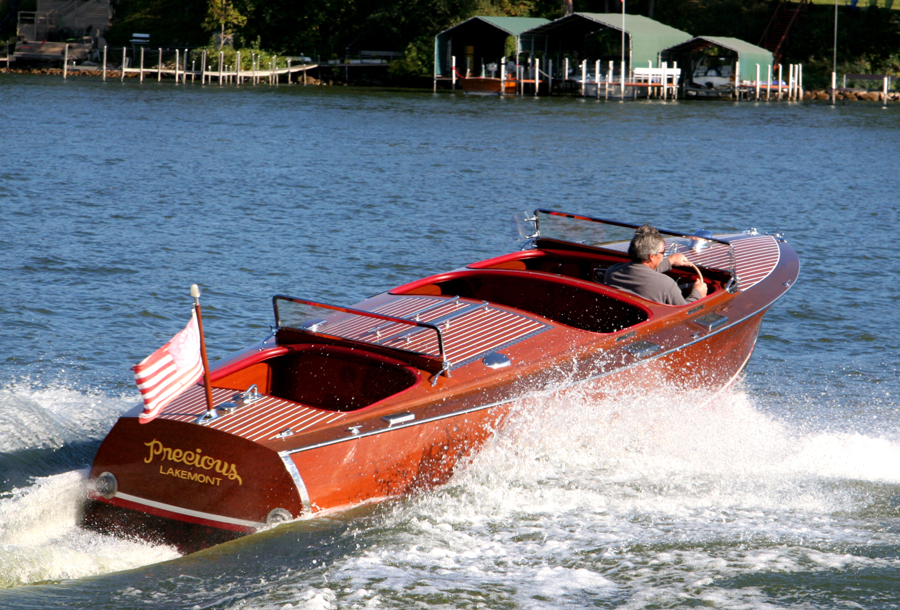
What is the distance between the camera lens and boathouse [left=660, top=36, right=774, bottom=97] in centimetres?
4784

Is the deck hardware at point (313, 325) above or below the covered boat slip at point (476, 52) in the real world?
below


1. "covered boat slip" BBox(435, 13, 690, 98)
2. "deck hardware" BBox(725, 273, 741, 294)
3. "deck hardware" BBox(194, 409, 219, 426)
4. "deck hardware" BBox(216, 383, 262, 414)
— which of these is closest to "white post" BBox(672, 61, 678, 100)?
"covered boat slip" BBox(435, 13, 690, 98)

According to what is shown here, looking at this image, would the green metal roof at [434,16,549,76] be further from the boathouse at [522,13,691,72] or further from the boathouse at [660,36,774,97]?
the boathouse at [660,36,774,97]

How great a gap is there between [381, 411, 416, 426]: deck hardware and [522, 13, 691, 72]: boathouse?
141 ft

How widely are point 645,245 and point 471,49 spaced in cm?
4855

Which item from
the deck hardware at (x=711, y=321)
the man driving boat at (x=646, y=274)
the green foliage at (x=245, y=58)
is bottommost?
the deck hardware at (x=711, y=321)

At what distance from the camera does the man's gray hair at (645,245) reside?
22.4ft

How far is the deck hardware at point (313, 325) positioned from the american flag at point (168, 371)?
125 centimetres

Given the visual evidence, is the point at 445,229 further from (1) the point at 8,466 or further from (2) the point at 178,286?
(1) the point at 8,466

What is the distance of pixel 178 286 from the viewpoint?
10.8 metres

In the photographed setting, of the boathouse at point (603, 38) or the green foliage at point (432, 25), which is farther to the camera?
the green foliage at point (432, 25)

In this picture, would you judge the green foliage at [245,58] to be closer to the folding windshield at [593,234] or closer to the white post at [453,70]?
the white post at [453,70]

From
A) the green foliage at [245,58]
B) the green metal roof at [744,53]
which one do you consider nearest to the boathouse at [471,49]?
the green metal roof at [744,53]

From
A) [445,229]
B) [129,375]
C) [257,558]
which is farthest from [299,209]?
[257,558]
